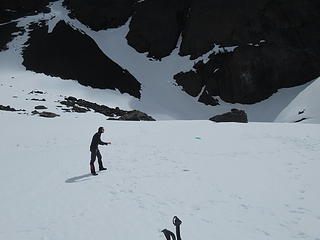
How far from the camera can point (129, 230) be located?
9469 mm

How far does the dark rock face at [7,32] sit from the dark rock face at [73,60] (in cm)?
343

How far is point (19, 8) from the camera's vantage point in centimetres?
8219

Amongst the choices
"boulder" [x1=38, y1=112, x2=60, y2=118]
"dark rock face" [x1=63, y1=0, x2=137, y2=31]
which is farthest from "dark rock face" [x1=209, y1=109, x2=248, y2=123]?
"dark rock face" [x1=63, y1=0, x2=137, y2=31]

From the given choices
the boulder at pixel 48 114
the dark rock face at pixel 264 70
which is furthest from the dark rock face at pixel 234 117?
the dark rock face at pixel 264 70

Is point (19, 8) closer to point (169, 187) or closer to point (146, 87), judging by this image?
point (146, 87)

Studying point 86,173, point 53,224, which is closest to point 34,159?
point 86,173

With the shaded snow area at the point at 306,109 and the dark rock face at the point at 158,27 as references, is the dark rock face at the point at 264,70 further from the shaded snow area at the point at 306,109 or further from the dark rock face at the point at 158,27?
the dark rock face at the point at 158,27

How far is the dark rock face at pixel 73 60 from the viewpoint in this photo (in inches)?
2432

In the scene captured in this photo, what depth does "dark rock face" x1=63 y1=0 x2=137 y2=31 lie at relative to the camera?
77.6m

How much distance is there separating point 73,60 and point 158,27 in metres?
16.3

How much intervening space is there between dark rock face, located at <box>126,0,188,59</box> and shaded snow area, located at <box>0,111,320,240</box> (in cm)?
4792

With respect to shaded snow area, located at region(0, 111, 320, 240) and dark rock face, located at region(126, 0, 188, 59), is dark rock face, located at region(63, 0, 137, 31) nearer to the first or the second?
dark rock face, located at region(126, 0, 188, 59)

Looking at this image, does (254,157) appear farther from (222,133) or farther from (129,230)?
(129,230)

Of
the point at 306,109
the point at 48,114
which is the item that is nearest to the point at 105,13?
the point at 48,114
